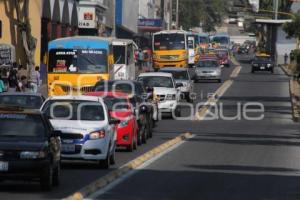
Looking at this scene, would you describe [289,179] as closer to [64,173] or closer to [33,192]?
[64,173]

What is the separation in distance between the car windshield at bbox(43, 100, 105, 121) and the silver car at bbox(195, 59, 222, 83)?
50814 mm

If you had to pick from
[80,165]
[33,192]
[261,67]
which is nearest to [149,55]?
[261,67]

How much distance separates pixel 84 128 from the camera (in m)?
22.5

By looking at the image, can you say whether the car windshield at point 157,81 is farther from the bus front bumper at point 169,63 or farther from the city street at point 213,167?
the bus front bumper at point 169,63

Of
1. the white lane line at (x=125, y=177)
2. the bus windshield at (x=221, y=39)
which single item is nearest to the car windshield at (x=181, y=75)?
the white lane line at (x=125, y=177)

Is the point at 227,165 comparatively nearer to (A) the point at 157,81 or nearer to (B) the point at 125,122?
(B) the point at 125,122

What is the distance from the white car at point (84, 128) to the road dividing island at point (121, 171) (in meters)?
0.56

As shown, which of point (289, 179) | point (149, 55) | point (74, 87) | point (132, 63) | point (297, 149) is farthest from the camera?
point (149, 55)

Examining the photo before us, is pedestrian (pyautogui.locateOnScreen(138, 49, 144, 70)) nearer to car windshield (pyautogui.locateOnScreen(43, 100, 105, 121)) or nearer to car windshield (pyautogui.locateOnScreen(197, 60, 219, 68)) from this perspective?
car windshield (pyautogui.locateOnScreen(197, 60, 219, 68))

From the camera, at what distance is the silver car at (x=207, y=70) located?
74.9 metres

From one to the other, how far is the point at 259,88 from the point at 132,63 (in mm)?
19167

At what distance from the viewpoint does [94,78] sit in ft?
134

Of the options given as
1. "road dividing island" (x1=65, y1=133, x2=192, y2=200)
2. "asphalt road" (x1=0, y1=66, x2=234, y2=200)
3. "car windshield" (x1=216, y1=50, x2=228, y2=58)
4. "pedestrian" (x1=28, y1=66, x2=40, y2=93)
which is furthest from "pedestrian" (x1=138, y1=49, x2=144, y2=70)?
"road dividing island" (x1=65, y1=133, x2=192, y2=200)

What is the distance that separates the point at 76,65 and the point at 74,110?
1723cm
